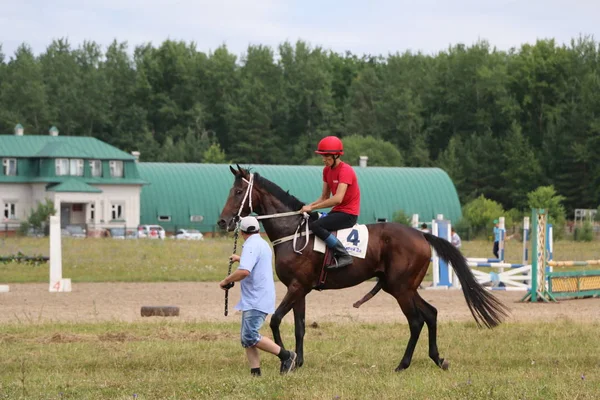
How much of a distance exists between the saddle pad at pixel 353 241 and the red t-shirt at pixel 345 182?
24 centimetres

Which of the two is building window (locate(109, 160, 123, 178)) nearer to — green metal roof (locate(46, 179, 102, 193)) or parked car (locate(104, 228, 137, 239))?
green metal roof (locate(46, 179, 102, 193))

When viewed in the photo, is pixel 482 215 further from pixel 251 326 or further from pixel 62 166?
pixel 251 326

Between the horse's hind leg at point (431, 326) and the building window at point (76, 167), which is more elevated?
the building window at point (76, 167)

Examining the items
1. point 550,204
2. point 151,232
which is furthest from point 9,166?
point 550,204

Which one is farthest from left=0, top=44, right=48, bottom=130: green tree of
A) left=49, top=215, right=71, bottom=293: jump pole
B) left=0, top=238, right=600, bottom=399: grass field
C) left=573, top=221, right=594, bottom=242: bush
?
left=0, top=238, right=600, bottom=399: grass field

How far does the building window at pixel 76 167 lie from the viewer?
73.8 meters

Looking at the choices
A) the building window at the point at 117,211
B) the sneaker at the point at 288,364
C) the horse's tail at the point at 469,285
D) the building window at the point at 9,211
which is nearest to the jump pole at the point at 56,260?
the horse's tail at the point at 469,285

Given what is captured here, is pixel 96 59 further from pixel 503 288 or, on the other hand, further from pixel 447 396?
pixel 447 396

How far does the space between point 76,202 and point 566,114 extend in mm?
45492

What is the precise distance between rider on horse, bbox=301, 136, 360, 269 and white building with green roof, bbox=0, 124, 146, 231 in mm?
60272

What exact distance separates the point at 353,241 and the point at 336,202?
56 cm

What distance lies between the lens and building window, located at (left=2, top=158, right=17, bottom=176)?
7375 cm

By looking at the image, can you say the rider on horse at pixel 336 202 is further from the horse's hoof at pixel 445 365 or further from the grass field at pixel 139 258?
the grass field at pixel 139 258

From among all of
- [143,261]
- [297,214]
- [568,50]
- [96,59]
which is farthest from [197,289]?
[96,59]
